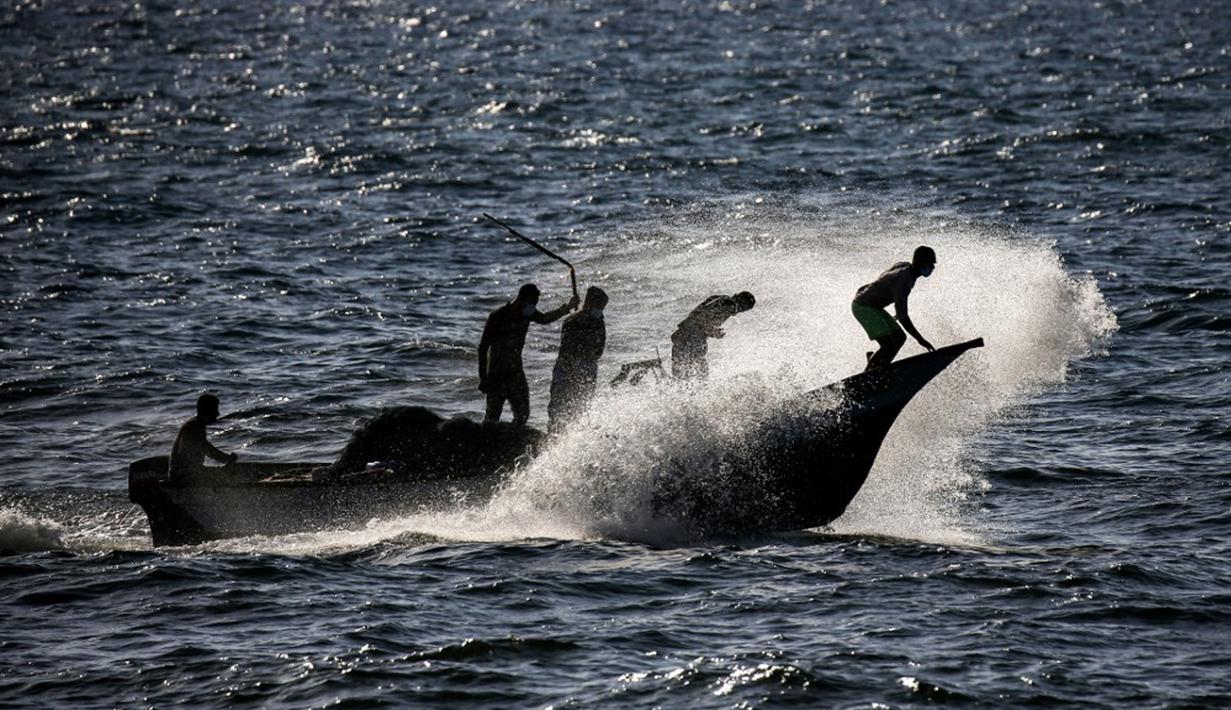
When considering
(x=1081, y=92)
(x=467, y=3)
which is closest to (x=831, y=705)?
(x=1081, y=92)

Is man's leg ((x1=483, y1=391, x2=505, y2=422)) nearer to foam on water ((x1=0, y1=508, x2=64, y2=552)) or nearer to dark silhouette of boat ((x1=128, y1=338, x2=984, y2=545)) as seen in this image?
dark silhouette of boat ((x1=128, y1=338, x2=984, y2=545))

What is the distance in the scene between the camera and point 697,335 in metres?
20.2

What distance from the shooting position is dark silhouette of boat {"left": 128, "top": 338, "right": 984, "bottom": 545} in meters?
19.6

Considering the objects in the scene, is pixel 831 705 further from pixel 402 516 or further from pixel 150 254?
pixel 150 254

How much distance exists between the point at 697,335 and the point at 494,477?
285 cm

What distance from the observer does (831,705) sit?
15.1 m

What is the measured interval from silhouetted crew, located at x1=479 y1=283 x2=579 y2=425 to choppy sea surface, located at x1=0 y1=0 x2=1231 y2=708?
116 cm

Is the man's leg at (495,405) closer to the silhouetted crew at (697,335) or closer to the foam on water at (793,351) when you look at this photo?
the foam on water at (793,351)

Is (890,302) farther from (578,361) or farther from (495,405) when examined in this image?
(495,405)

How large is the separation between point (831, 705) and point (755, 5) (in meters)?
75.9

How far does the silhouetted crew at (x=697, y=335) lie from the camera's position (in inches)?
787

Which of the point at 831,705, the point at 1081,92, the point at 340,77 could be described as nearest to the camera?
the point at 831,705

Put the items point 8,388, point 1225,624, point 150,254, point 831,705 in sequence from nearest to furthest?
point 831,705 → point 1225,624 → point 8,388 → point 150,254

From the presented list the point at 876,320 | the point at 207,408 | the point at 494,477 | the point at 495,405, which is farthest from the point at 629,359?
the point at 207,408
